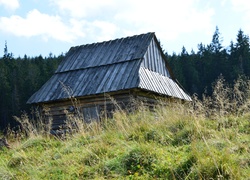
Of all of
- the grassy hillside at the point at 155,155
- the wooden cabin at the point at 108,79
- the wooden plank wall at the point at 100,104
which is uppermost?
the wooden cabin at the point at 108,79

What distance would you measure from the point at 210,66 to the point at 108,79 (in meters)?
38.5

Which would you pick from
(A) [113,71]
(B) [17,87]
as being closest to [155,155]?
(A) [113,71]

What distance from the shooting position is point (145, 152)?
16.0 feet

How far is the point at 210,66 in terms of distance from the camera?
4997cm

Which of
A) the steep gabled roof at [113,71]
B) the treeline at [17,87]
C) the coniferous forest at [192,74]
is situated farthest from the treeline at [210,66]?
the steep gabled roof at [113,71]

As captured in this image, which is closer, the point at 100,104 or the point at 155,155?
the point at 155,155

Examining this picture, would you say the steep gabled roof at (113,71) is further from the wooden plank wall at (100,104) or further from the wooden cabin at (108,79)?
the wooden plank wall at (100,104)

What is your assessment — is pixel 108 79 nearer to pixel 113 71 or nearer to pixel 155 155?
pixel 113 71

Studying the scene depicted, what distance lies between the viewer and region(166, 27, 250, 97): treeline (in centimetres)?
4778

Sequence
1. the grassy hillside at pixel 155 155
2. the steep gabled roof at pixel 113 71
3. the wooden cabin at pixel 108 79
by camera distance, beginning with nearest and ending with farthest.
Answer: the grassy hillside at pixel 155 155 → the wooden cabin at pixel 108 79 → the steep gabled roof at pixel 113 71

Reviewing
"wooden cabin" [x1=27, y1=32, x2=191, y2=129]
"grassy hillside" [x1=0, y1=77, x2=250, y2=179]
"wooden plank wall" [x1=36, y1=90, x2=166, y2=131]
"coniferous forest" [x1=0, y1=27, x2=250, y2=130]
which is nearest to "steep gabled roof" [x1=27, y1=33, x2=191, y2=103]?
"wooden cabin" [x1=27, y1=32, x2=191, y2=129]

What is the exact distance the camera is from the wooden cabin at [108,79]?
1363 centimetres

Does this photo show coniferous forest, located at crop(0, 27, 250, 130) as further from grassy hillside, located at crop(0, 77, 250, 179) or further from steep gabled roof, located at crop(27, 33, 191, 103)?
grassy hillside, located at crop(0, 77, 250, 179)

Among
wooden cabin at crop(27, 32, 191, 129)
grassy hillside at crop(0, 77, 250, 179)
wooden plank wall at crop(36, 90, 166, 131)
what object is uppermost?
wooden cabin at crop(27, 32, 191, 129)
